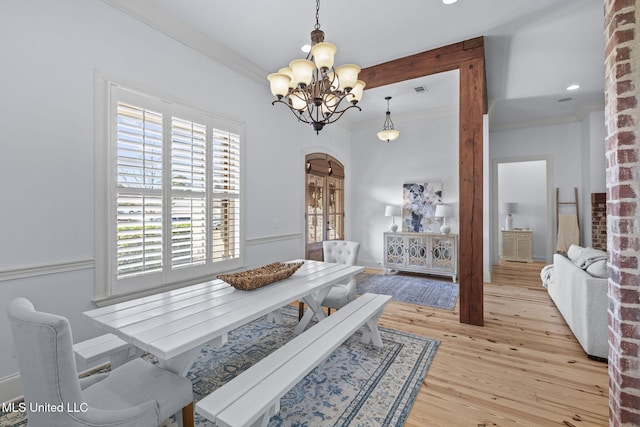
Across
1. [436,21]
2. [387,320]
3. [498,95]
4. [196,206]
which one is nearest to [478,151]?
[436,21]

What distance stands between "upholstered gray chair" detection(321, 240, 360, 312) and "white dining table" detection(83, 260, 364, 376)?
0.54 m

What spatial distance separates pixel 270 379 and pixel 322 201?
4.35 m

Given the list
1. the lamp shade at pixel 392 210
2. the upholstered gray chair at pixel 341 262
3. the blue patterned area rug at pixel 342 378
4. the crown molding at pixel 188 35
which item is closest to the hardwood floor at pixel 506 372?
the blue patterned area rug at pixel 342 378

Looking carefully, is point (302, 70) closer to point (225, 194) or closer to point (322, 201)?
point (225, 194)

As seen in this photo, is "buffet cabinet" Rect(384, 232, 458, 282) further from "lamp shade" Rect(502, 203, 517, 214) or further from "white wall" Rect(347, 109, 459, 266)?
"lamp shade" Rect(502, 203, 517, 214)

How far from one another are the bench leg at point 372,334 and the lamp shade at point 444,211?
3193mm

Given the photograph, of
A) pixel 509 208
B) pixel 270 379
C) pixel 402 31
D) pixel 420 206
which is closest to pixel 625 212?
pixel 270 379

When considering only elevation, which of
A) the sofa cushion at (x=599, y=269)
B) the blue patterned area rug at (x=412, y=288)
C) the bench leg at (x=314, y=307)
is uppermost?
the sofa cushion at (x=599, y=269)

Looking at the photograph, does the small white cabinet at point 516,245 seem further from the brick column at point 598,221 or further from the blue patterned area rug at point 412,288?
the blue patterned area rug at point 412,288

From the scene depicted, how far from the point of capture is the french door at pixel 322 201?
525 cm

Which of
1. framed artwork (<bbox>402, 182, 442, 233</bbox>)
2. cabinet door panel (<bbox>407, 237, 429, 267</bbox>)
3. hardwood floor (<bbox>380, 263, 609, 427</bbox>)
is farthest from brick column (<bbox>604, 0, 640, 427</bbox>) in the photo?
framed artwork (<bbox>402, 182, 442, 233</bbox>)

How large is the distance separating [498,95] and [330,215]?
3.59 metres

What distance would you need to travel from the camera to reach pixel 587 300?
2506mm

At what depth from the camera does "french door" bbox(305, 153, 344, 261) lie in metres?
5.25
